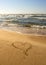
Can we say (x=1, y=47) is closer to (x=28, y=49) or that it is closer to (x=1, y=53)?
(x=1, y=53)

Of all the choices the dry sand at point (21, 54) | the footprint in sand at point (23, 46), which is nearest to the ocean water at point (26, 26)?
the footprint in sand at point (23, 46)

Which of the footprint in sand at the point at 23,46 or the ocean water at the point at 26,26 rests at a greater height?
the footprint in sand at the point at 23,46

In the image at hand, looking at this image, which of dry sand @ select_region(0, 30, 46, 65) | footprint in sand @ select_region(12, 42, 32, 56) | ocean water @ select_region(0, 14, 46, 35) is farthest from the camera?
ocean water @ select_region(0, 14, 46, 35)

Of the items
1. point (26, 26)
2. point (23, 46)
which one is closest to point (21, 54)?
point (23, 46)

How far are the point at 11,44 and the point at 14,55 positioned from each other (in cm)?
79

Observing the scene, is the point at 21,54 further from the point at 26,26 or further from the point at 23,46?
the point at 26,26

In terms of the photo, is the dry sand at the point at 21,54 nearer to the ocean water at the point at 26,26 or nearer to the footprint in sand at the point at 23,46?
the footprint in sand at the point at 23,46

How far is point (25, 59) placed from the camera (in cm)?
415

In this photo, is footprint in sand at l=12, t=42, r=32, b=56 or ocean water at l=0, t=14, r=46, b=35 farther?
ocean water at l=0, t=14, r=46, b=35

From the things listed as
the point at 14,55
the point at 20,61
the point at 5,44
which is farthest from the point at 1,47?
the point at 20,61

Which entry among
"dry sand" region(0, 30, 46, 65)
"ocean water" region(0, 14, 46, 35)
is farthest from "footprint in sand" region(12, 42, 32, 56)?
"ocean water" region(0, 14, 46, 35)

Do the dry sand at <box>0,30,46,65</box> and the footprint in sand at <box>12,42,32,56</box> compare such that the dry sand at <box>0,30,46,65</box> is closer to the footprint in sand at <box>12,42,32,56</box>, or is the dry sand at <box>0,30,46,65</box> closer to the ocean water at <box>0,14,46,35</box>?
the footprint in sand at <box>12,42,32,56</box>

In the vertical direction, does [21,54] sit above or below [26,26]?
above

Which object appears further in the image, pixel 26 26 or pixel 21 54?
pixel 26 26
